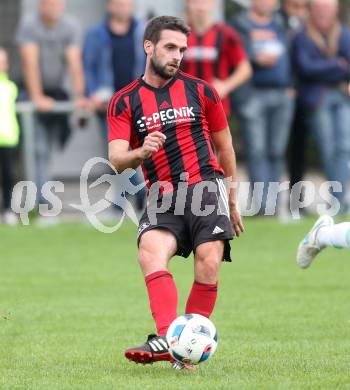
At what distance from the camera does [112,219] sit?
14.7 m

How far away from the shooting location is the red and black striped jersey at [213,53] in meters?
13.9

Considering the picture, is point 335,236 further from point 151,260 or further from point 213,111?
point 151,260

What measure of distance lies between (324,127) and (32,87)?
345 cm

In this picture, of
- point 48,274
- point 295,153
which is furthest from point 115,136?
point 295,153

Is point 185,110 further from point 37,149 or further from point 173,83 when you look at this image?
point 37,149

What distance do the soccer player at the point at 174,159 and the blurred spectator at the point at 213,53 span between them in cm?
706

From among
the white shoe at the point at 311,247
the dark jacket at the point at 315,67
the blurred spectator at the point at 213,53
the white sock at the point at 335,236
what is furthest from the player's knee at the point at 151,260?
the dark jacket at the point at 315,67

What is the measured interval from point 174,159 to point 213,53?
743 centimetres

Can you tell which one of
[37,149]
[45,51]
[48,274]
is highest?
[45,51]

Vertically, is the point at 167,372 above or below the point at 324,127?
below

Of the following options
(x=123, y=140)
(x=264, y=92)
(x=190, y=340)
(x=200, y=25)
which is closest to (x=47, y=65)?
(x=200, y=25)

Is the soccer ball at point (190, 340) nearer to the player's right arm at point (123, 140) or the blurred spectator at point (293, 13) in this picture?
the player's right arm at point (123, 140)

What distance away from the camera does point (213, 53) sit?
46.0 ft

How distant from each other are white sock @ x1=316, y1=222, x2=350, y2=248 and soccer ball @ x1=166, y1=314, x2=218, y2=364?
5.32 feet
